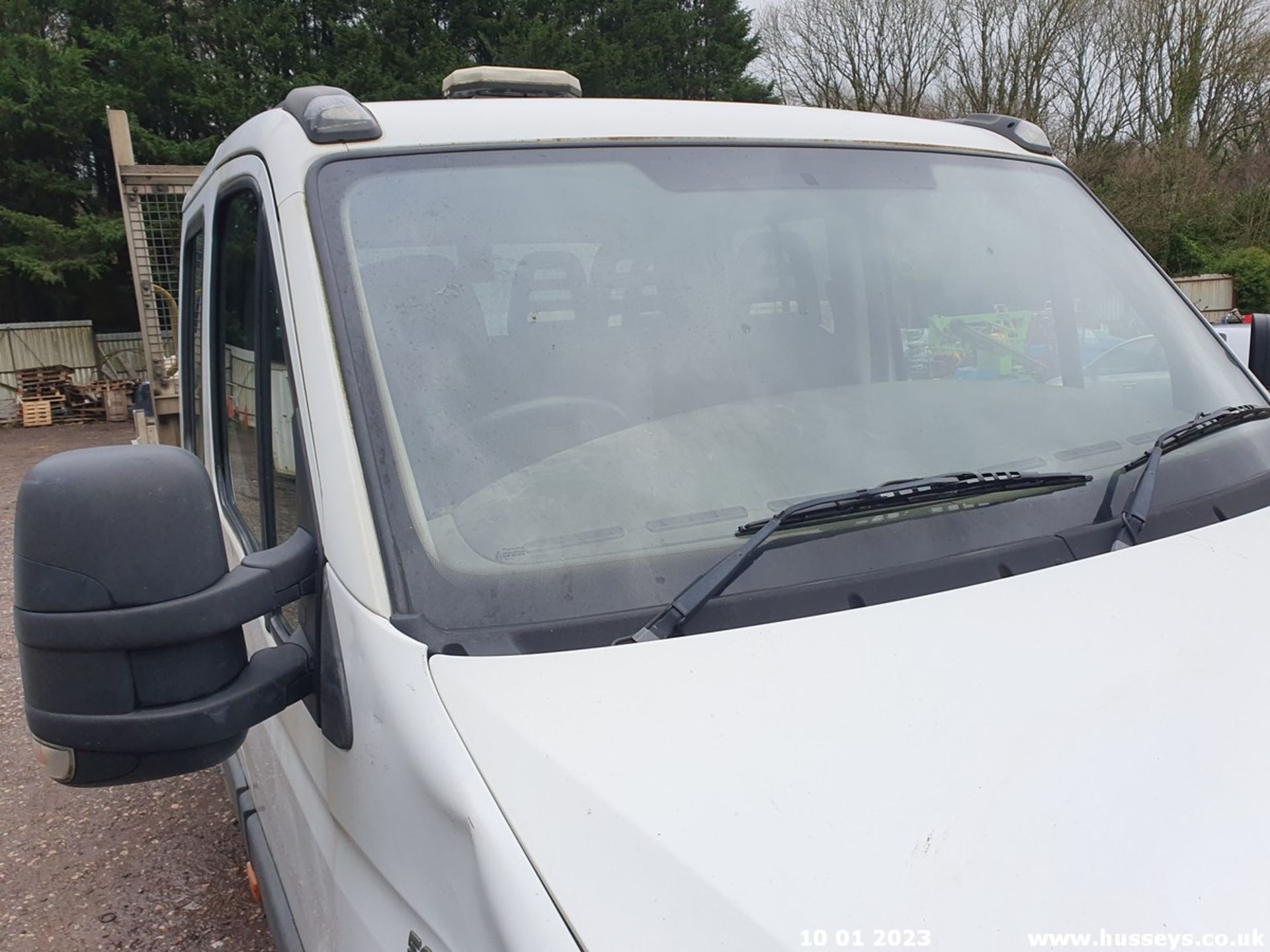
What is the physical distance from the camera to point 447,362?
4.85 ft

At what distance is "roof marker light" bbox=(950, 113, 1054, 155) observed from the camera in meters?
2.32

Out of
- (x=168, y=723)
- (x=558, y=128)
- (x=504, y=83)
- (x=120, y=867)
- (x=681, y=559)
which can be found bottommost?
(x=120, y=867)

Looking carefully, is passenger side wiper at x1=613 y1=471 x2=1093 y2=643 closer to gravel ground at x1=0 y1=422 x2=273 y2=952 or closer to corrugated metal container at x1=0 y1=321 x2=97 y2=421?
gravel ground at x1=0 y1=422 x2=273 y2=952

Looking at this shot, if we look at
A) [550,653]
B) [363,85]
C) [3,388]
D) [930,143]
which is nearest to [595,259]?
[550,653]

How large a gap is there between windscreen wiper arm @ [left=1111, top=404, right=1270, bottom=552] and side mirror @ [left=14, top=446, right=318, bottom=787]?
1.26 m

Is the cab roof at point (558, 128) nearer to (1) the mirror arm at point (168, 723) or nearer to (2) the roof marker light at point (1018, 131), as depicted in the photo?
(2) the roof marker light at point (1018, 131)

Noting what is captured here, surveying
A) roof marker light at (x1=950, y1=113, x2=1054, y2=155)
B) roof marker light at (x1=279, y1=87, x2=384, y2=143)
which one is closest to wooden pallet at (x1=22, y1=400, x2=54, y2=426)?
roof marker light at (x1=279, y1=87, x2=384, y2=143)

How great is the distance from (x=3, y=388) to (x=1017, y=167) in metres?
22.1

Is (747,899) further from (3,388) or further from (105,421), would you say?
(3,388)

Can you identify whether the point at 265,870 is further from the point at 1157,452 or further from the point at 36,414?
the point at 36,414

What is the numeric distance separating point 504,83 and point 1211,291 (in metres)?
21.4

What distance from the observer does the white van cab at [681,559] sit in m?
0.99

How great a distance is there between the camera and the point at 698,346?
1658 mm

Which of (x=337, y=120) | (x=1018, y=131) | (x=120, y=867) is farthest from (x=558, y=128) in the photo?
(x=120, y=867)
